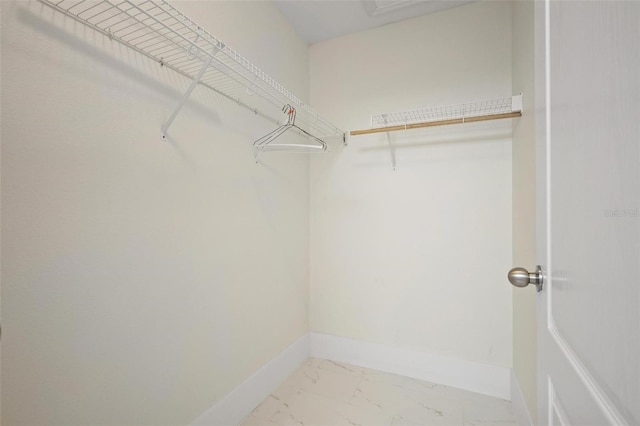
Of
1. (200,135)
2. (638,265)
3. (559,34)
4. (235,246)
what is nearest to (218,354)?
(235,246)

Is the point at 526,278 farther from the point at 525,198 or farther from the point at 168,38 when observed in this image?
the point at 168,38

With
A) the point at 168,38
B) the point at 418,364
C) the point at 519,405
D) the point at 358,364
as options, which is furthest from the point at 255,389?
the point at 168,38

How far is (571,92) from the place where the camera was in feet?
1.65

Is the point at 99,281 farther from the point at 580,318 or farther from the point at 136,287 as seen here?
the point at 580,318

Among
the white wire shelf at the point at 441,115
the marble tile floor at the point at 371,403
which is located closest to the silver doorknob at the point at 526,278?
the white wire shelf at the point at 441,115

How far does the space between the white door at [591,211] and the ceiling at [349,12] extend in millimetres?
1475

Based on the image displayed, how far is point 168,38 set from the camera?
0.91 m

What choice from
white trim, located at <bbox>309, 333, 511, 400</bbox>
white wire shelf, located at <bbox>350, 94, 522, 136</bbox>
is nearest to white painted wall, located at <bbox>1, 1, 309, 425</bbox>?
white trim, located at <bbox>309, 333, 511, 400</bbox>

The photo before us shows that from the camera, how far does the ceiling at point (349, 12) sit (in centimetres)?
183

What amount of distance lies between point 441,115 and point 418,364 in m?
1.66

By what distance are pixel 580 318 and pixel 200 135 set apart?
Answer: 4.57ft

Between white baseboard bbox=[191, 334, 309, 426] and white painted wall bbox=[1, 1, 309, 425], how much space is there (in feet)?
0.19

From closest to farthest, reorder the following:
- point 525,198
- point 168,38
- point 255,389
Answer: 1. point 168,38
2. point 525,198
3. point 255,389

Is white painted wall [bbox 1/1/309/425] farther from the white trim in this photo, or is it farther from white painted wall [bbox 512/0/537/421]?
white painted wall [bbox 512/0/537/421]
